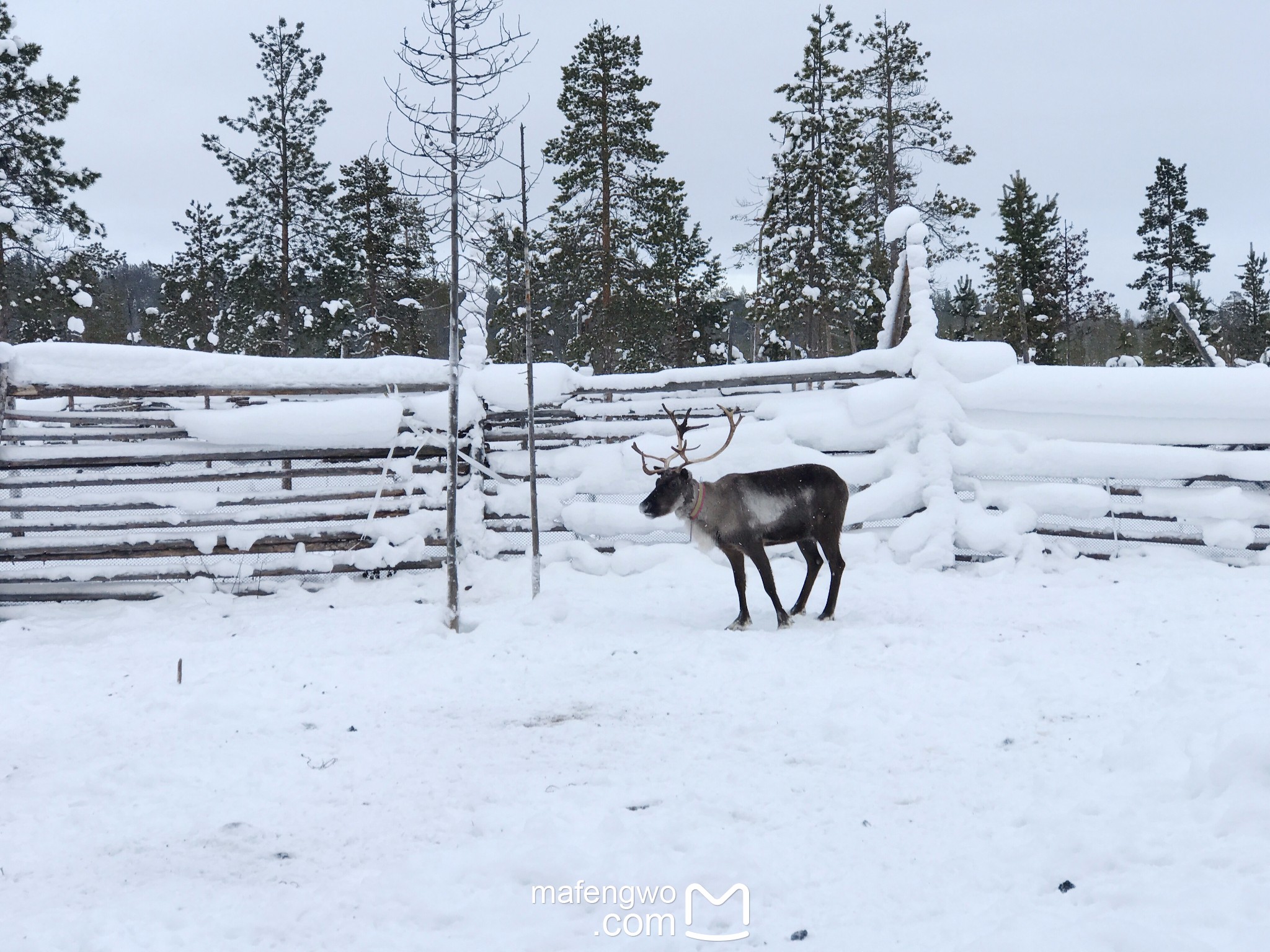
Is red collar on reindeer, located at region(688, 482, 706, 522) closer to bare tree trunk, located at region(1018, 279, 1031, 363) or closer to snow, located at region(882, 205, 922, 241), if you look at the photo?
snow, located at region(882, 205, 922, 241)

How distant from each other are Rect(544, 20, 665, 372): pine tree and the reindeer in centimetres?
1451

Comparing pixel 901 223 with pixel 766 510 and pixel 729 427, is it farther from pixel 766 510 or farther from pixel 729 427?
pixel 766 510

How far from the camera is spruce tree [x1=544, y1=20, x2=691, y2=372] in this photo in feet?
68.7

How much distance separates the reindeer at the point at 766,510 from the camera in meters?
6.49

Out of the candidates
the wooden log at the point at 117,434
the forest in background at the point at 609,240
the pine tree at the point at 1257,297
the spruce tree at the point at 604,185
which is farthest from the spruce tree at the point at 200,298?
the pine tree at the point at 1257,297

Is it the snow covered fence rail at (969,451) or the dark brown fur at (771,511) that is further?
the snow covered fence rail at (969,451)

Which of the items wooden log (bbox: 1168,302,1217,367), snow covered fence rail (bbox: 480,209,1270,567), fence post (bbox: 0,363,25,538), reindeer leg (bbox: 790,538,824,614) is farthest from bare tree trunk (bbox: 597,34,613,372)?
reindeer leg (bbox: 790,538,824,614)

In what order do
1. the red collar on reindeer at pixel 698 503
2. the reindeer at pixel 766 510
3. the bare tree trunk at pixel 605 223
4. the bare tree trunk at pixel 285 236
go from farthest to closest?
the bare tree trunk at pixel 605 223 < the bare tree trunk at pixel 285 236 < the red collar on reindeer at pixel 698 503 < the reindeer at pixel 766 510

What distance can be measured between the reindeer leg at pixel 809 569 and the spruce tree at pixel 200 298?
24.1 meters

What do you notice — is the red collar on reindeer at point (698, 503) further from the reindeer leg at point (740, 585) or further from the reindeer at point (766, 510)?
the reindeer leg at point (740, 585)

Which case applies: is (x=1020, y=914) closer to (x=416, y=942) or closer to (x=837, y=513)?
(x=416, y=942)

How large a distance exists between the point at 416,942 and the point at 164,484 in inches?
319

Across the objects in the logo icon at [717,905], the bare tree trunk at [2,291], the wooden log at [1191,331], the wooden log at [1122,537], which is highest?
the bare tree trunk at [2,291]

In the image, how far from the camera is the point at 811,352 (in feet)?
77.5
